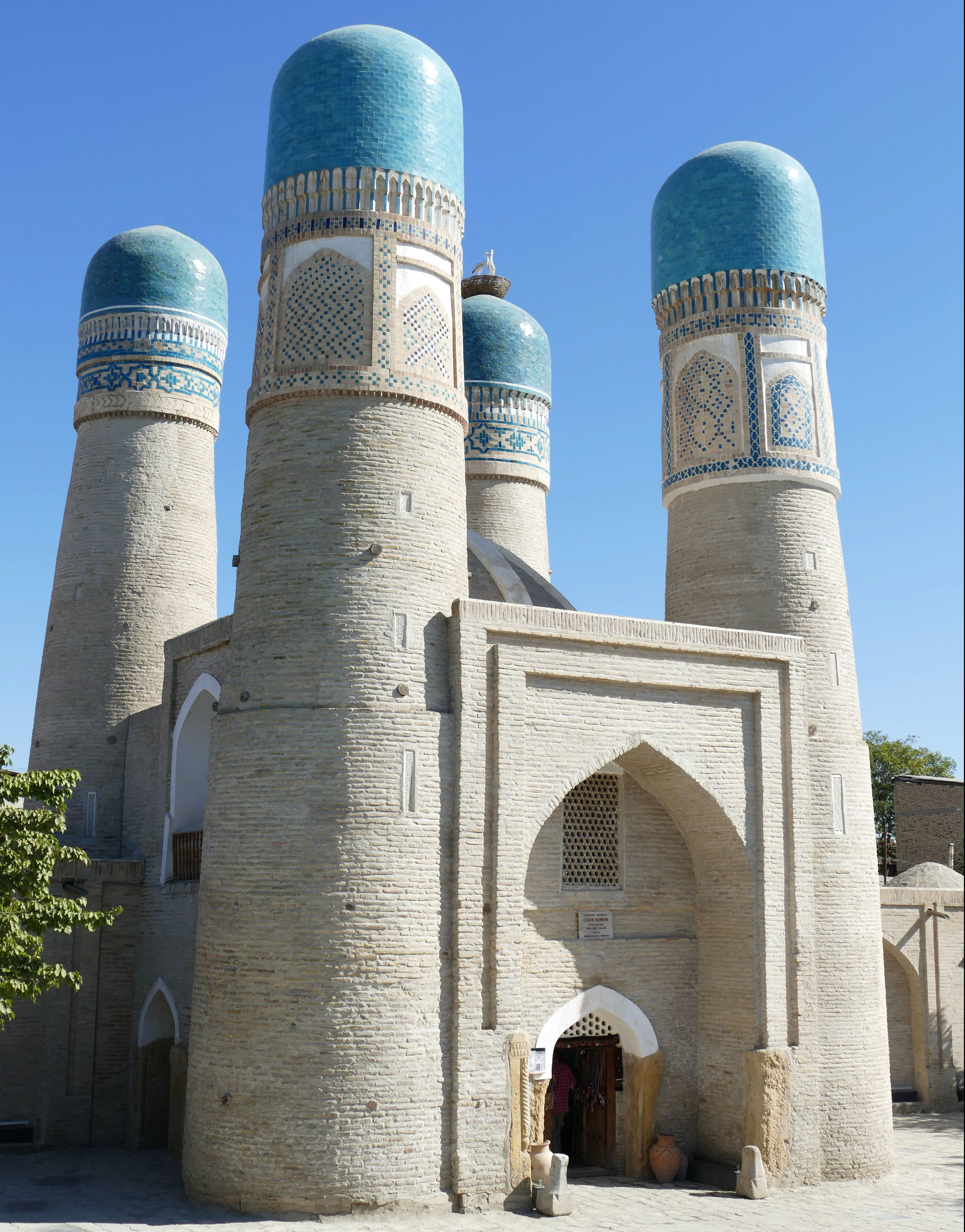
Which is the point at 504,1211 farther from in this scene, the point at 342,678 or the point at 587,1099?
the point at 342,678

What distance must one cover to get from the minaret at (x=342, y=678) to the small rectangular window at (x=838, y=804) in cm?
424

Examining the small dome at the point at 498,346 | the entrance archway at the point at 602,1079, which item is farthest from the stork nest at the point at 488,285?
the entrance archway at the point at 602,1079

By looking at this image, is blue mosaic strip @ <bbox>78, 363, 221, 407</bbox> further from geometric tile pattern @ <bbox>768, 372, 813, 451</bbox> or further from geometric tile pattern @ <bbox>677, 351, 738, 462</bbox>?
geometric tile pattern @ <bbox>768, 372, 813, 451</bbox>

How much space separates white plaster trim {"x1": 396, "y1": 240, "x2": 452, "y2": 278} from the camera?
446 inches

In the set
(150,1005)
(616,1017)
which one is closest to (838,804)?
(616,1017)

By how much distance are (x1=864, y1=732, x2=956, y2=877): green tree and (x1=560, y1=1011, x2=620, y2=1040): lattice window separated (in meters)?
21.9

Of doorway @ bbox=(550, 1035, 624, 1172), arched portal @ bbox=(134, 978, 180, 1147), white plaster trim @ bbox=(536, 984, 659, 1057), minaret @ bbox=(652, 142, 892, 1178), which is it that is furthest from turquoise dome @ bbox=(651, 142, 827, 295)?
arched portal @ bbox=(134, 978, 180, 1147)

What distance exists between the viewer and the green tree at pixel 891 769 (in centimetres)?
3216

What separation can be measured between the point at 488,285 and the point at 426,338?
898 cm

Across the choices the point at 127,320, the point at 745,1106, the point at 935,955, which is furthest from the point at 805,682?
the point at 127,320

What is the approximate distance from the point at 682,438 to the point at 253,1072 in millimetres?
7925

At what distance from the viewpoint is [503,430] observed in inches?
751

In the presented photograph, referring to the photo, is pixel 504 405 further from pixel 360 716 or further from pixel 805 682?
pixel 360 716

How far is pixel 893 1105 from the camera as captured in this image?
53.1ft
